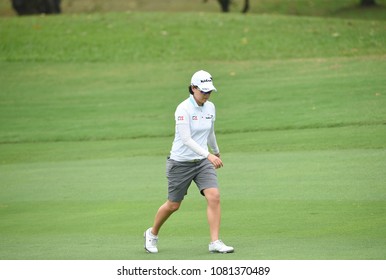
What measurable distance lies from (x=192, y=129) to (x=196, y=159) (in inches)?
14.9

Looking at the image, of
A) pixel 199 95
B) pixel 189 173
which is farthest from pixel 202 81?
pixel 189 173

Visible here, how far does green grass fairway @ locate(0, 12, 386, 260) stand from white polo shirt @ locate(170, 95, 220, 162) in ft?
3.58

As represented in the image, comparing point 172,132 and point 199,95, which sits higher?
point 199,95

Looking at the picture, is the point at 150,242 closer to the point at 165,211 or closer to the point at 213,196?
the point at 165,211

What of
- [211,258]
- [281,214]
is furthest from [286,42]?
[211,258]

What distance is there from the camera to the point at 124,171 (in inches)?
740

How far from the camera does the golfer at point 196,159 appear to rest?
10.8 metres

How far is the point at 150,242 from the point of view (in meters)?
11.2

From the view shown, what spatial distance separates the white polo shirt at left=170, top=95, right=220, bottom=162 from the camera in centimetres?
1078

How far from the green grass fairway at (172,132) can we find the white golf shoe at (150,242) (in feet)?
0.47

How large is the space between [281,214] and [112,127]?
1453 centimetres

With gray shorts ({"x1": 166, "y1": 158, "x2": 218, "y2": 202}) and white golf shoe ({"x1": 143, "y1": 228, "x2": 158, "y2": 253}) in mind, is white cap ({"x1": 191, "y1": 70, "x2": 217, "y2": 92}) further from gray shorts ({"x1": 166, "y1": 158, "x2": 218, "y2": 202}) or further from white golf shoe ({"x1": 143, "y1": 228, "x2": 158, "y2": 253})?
white golf shoe ({"x1": 143, "y1": 228, "x2": 158, "y2": 253})

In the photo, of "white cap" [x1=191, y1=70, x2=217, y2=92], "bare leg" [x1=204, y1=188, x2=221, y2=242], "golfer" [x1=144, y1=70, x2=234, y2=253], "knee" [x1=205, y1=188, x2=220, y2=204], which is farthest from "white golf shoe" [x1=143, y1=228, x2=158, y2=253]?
"white cap" [x1=191, y1=70, x2=217, y2=92]

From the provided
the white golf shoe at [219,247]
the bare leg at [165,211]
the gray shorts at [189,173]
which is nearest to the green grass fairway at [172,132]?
the white golf shoe at [219,247]
